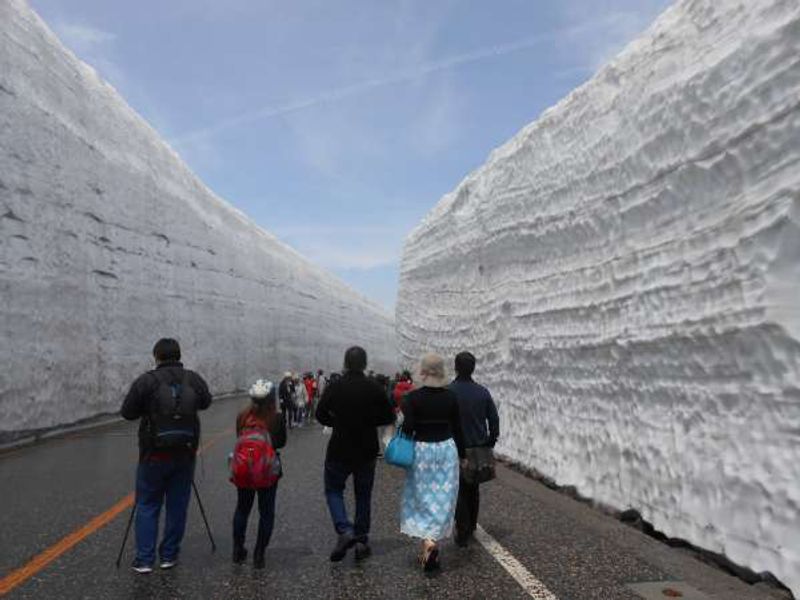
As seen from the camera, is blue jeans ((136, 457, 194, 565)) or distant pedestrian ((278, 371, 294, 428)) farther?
distant pedestrian ((278, 371, 294, 428))

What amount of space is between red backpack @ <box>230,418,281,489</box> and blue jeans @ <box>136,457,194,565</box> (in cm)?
41

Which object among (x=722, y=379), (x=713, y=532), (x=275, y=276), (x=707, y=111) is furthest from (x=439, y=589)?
(x=275, y=276)

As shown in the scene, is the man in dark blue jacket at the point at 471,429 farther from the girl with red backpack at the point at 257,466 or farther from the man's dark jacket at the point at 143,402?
the man's dark jacket at the point at 143,402

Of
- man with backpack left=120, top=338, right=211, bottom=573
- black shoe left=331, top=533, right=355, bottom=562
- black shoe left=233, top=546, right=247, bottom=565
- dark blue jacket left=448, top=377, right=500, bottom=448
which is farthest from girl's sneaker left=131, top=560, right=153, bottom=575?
dark blue jacket left=448, top=377, right=500, bottom=448

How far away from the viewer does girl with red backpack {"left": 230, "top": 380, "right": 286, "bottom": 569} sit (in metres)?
5.08

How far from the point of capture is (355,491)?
5.46 meters

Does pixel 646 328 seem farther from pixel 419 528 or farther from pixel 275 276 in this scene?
pixel 275 276

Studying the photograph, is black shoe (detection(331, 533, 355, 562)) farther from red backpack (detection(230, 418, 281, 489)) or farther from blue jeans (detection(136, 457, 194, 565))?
blue jeans (detection(136, 457, 194, 565))

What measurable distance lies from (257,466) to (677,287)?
379 centimetres

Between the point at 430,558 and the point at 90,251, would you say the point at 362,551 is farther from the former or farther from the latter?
the point at 90,251

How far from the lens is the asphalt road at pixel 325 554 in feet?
14.9

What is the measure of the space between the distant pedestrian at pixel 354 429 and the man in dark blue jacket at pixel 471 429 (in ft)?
2.65

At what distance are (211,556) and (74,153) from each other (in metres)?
16.0

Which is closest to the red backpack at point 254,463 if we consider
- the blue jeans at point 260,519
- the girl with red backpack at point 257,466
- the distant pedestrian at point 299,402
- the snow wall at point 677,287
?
the girl with red backpack at point 257,466
